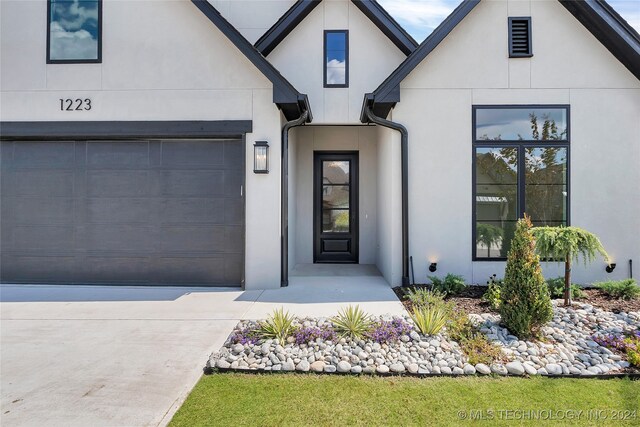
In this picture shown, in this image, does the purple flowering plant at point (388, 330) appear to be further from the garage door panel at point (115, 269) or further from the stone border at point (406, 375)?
the garage door panel at point (115, 269)

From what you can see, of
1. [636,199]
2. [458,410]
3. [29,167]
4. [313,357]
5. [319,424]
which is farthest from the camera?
[29,167]

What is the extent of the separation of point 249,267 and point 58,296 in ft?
10.6

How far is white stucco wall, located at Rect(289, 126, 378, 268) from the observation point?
28.2 ft

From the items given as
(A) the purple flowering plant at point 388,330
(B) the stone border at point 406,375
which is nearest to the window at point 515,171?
(A) the purple flowering plant at point 388,330

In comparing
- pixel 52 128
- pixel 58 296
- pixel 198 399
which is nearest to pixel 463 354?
pixel 198 399

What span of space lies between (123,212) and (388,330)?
5.41 m

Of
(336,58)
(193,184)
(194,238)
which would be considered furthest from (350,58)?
(194,238)

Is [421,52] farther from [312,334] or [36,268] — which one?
[36,268]

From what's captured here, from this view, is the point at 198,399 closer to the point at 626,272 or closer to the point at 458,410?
the point at 458,410

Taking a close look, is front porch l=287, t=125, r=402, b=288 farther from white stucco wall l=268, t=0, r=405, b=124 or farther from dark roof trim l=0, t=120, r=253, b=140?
dark roof trim l=0, t=120, r=253, b=140

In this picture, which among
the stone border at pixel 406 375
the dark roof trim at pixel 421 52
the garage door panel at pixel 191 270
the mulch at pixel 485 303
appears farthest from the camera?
the garage door panel at pixel 191 270

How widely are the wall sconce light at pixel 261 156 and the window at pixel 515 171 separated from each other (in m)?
3.87

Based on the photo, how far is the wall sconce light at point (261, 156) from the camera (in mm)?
6148

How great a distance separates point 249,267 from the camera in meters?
6.25
